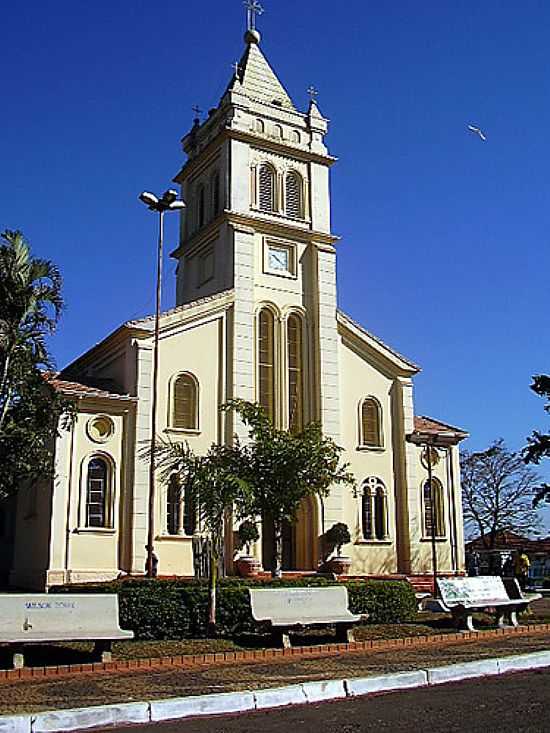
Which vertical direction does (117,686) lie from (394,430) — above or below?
below

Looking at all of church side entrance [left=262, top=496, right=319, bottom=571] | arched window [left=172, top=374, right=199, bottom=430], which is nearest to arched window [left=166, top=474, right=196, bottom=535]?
arched window [left=172, top=374, right=199, bottom=430]

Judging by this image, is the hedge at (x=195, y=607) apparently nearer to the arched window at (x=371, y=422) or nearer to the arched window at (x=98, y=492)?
the arched window at (x=98, y=492)

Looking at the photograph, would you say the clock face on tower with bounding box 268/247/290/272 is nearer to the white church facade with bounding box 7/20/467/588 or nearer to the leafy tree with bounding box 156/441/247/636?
the white church facade with bounding box 7/20/467/588

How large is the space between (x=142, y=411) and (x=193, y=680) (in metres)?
14.9

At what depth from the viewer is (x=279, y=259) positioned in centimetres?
2983

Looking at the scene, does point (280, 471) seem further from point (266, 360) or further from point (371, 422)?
point (371, 422)

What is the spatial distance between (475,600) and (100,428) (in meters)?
12.4

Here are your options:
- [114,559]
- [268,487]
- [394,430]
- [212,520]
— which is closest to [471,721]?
[212,520]

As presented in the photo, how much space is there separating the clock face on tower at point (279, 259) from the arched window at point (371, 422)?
18.4 feet

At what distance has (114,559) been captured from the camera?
2378 cm

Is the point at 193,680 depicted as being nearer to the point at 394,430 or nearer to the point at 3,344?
the point at 3,344

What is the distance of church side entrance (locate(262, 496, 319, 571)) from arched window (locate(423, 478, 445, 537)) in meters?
4.54

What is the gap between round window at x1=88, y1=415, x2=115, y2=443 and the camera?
24328 millimetres

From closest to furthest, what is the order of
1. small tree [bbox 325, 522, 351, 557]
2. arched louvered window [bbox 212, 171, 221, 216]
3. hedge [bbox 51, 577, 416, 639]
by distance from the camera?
1. hedge [bbox 51, 577, 416, 639]
2. small tree [bbox 325, 522, 351, 557]
3. arched louvered window [bbox 212, 171, 221, 216]
